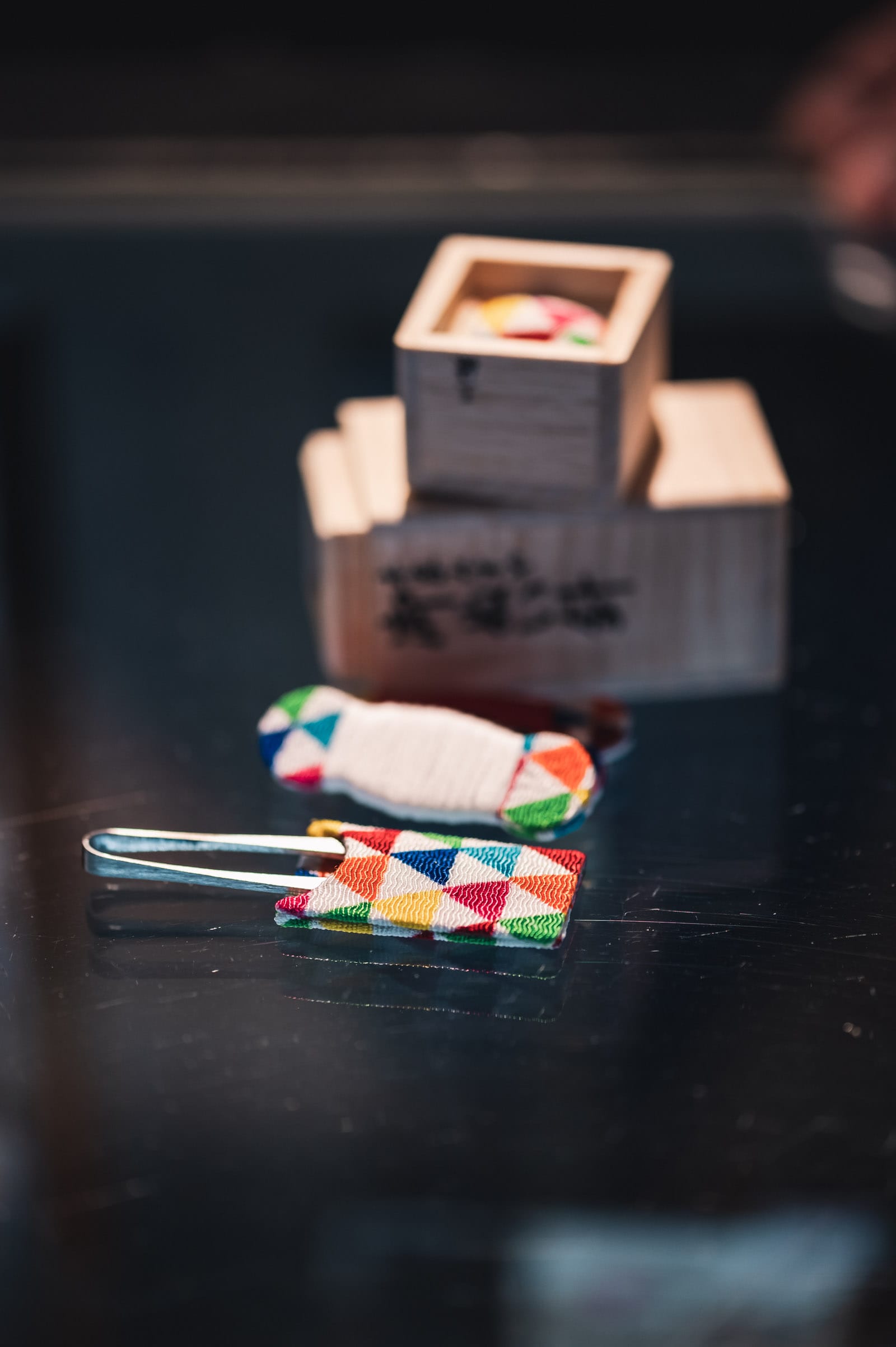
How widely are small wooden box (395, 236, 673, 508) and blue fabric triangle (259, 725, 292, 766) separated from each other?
6.7 inches

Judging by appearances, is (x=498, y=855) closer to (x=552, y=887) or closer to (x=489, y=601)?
(x=552, y=887)

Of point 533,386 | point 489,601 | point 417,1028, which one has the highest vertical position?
point 533,386

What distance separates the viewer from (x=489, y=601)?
0.92m

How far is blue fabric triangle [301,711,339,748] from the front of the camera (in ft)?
2.75

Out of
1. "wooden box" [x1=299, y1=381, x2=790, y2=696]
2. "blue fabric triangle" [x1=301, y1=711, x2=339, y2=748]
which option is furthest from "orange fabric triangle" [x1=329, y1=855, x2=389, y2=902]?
"wooden box" [x1=299, y1=381, x2=790, y2=696]

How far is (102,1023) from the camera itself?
2.23 feet

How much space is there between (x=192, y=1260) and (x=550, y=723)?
39 centimetres

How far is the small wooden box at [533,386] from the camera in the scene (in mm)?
848

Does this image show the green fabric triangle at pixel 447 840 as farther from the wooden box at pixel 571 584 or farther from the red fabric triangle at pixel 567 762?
the wooden box at pixel 571 584

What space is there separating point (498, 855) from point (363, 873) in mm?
65

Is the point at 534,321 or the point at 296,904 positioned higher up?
the point at 534,321

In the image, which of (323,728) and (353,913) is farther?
(323,728)

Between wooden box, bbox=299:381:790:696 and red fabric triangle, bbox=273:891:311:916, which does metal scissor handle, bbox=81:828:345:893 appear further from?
wooden box, bbox=299:381:790:696

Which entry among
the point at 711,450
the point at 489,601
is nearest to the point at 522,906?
the point at 489,601
